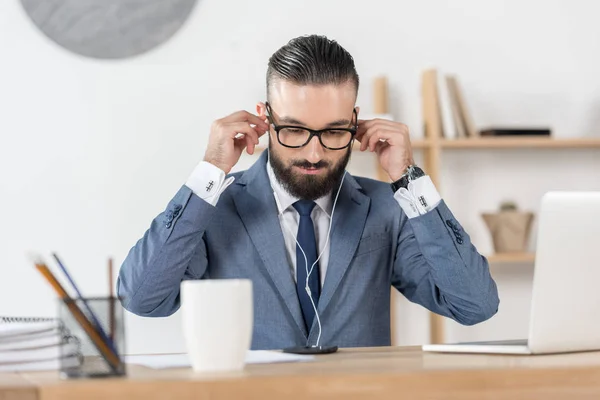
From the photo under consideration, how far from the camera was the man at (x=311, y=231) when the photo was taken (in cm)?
210

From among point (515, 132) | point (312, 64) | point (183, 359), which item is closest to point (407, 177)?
point (312, 64)

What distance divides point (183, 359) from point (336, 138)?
2.80 ft

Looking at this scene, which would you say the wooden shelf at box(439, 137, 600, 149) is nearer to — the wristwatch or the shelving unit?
the shelving unit

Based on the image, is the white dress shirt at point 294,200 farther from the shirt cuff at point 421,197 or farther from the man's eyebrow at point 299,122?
the man's eyebrow at point 299,122

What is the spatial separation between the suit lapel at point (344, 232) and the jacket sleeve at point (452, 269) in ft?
0.55

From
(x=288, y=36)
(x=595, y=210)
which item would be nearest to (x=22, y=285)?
(x=288, y=36)

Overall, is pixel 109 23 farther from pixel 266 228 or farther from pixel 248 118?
pixel 266 228

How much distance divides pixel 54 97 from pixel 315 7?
1087mm

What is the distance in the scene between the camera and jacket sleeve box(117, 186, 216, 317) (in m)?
2.04

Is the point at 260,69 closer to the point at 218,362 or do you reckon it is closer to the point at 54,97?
the point at 54,97

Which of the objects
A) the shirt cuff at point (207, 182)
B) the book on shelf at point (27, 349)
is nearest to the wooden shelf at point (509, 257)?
the shirt cuff at point (207, 182)

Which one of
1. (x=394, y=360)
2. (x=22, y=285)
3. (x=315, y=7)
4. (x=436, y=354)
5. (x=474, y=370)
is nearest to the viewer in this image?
(x=474, y=370)

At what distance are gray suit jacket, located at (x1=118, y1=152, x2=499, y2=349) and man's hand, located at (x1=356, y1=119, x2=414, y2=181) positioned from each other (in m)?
0.14

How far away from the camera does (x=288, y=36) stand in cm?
354
